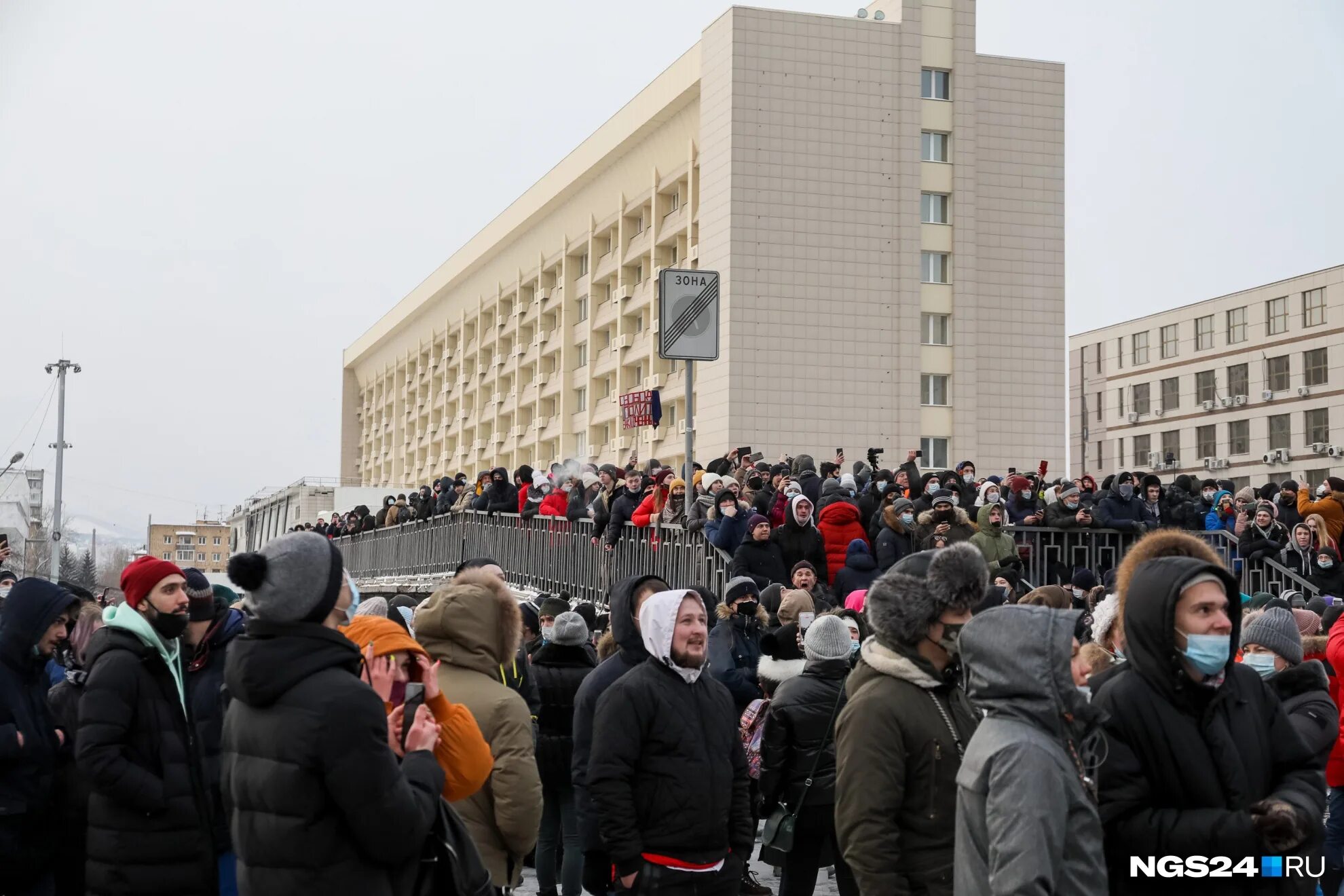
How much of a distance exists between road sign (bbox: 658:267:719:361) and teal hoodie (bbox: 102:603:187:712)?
5649mm

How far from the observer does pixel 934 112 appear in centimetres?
3684

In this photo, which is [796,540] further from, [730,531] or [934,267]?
[934,267]

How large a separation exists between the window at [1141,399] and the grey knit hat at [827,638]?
86.3m

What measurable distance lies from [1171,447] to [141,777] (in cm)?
8707

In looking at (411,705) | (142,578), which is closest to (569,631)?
(142,578)

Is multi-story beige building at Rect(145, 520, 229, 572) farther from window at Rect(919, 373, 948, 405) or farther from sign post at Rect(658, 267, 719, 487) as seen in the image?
sign post at Rect(658, 267, 719, 487)

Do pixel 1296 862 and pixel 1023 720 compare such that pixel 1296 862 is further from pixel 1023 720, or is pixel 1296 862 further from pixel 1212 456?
pixel 1212 456

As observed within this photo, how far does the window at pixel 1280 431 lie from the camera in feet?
252

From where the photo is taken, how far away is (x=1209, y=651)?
3902mm

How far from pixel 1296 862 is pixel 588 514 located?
17077 mm

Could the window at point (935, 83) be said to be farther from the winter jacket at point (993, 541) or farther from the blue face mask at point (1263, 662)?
the blue face mask at point (1263, 662)

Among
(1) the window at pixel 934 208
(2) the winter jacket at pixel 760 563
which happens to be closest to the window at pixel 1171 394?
(1) the window at pixel 934 208

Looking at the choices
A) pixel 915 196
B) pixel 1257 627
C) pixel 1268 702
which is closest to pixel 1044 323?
pixel 915 196

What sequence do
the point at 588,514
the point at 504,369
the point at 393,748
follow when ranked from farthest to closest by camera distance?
the point at 504,369
the point at 588,514
the point at 393,748
